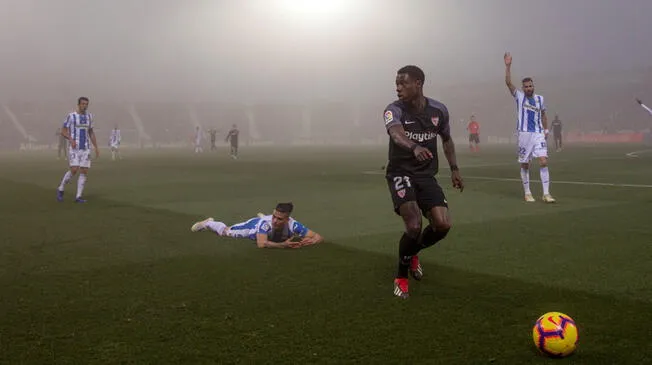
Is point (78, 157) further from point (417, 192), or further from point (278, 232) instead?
point (417, 192)

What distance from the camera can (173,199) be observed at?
14.3m

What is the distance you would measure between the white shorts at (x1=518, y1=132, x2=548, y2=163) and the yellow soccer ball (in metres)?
9.33

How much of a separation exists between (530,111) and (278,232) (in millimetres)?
7143

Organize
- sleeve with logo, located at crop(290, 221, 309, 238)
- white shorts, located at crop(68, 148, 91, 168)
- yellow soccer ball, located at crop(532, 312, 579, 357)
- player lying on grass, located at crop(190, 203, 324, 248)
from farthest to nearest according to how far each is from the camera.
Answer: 1. white shorts, located at crop(68, 148, 91, 168)
2. sleeve with logo, located at crop(290, 221, 309, 238)
3. player lying on grass, located at crop(190, 203, 324, 248)
4. yellow soccer ball, located at crop(532, 312, 579, 357)

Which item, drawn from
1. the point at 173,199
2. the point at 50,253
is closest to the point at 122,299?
the point at 50,253

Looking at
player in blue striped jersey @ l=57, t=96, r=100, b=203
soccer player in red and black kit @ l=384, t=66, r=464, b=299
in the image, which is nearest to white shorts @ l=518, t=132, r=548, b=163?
soccer player in red and black kit @ l=384, t=66, r=464, b=299

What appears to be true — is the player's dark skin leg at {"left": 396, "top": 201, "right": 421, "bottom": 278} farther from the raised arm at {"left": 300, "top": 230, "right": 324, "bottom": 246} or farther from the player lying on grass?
the raised arm at {"left": 300, "top": 230, "right": 324, "bottom": 246}

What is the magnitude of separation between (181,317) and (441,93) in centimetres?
11027

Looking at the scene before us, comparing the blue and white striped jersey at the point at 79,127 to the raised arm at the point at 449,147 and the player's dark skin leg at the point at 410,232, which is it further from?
the player's dark skin leg at the point at 410,232

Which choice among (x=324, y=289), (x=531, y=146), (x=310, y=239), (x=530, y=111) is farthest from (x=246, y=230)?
(x=530, y=111)

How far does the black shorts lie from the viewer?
593 cm

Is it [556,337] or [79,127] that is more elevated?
[79,127]

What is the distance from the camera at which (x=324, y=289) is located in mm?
5859

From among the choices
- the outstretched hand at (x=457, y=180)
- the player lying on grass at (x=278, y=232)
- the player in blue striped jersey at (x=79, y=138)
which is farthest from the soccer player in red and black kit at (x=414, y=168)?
the player in blue striped jersey at (x=79, y=138)
